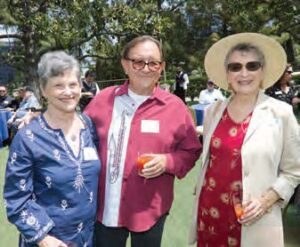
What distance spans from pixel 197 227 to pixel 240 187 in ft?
1.26

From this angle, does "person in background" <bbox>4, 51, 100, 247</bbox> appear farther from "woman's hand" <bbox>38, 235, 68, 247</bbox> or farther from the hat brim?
the hat brim


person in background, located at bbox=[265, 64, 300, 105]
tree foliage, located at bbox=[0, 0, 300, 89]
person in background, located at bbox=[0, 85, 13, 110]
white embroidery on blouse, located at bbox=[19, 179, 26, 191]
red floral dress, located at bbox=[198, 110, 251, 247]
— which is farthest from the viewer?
tree foliage, located at bbox=[0, 0, 300, 89]

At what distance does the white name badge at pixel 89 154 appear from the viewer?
2.10m

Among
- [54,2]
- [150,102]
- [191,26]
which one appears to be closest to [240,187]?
[150,102]

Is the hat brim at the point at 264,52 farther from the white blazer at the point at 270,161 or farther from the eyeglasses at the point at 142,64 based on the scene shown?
the eyeglasses at the point at 142,64

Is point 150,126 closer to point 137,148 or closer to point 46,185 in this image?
point 137,148

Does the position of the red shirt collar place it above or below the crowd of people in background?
above

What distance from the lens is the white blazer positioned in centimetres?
215

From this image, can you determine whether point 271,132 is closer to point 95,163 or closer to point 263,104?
point 263,104

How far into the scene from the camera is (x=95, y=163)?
7.02 feet

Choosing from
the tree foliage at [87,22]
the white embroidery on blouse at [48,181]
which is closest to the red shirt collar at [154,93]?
the white embroidery on blouse at [48,181]

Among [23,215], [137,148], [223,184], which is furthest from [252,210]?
[23,215]

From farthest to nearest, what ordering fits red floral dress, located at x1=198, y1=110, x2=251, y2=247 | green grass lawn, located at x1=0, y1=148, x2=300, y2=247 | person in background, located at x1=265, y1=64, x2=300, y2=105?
person in background, located at x1=265, y1=64, x2=300, y2=105, green grass lawn, located at x1=0, y1=148, x2=300, y2=247, red floral dress, located at x1=198, y1=110, x2=251, y2=247

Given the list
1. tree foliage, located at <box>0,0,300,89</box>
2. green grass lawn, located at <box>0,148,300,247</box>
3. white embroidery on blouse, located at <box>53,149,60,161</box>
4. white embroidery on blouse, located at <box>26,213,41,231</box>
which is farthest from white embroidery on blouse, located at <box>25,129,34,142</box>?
tree foliage, located at <box>0,0,300,89</box>
